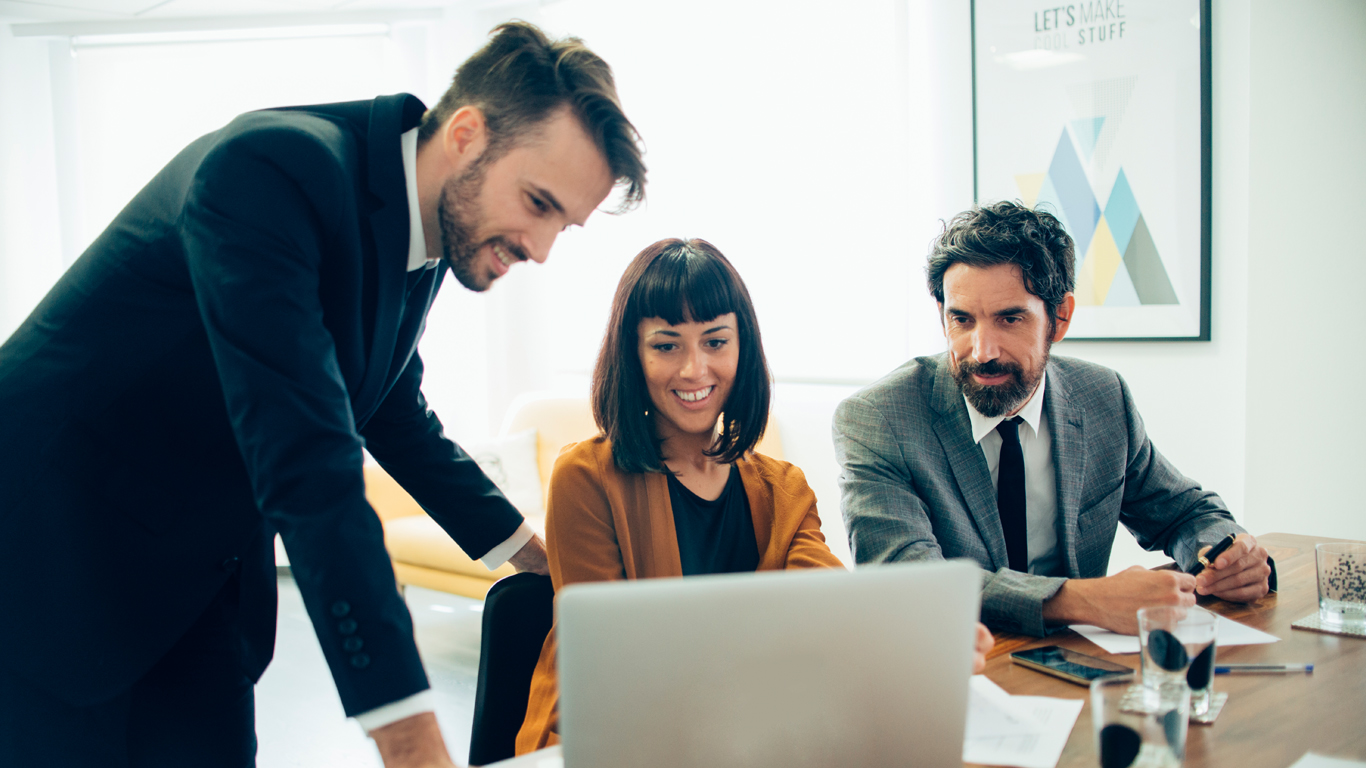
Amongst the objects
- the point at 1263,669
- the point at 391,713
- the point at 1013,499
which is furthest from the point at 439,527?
the point at 1263,669

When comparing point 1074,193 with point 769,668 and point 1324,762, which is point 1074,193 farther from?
point 769,668

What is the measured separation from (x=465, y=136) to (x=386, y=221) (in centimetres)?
15

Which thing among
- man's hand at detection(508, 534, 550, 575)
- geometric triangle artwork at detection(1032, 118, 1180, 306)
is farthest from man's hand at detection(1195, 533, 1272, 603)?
geometric triangle artwork at detection(1032, 118, 1180, 306)

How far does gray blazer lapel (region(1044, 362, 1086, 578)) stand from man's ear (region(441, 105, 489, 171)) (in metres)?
1.17

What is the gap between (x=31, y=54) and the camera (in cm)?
453

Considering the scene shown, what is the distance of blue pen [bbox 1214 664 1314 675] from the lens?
1147mm

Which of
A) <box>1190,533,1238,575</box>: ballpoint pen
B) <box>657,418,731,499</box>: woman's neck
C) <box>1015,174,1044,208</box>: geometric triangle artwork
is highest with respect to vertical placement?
<box>1015,174,1044,208</box>: geometric triangle artwork

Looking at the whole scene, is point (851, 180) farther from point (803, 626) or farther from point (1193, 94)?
point (803, 626)

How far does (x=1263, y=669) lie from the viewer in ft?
3.77

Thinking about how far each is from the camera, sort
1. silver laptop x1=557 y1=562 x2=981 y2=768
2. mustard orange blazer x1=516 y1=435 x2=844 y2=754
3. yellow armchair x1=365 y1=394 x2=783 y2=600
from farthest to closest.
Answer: yellow armchair x1=365 y1=394 x2=783 y2=600, mustard orange blazer x1=516 y1=435 x2=844 y2=754, silver laptop x1=557 y1=562 x2=981 y2=768

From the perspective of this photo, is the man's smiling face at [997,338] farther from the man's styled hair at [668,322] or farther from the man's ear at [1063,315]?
the man's styled hair at [668,322]

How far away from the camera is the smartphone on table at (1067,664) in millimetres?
1117

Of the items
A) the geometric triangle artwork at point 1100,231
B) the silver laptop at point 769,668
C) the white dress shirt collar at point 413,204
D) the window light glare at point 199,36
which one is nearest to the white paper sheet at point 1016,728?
the silver laptop at point 769,668

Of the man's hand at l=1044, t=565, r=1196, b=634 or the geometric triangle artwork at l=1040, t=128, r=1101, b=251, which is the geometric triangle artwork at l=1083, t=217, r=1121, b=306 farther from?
the man's hand at l=1044, t=565, r=1196, b=634
